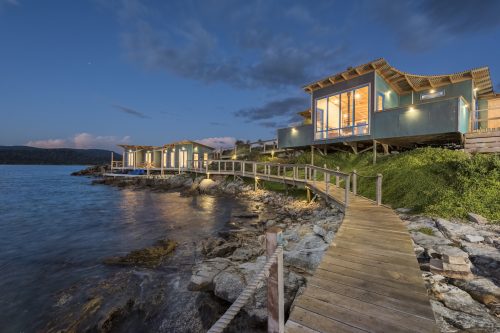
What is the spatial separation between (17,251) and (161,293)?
8.19 meters

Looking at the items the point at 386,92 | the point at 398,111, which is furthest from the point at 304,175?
the point at 386,92

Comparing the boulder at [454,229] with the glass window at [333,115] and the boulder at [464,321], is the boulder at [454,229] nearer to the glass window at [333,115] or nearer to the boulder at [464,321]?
the boulder at [464,321]

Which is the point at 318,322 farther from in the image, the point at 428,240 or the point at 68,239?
the point at 68,239

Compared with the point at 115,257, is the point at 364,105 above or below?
above

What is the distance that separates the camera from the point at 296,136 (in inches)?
840

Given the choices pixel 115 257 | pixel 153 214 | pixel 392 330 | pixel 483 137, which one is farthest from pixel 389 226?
pixel 153 214

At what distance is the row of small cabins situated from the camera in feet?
45.3

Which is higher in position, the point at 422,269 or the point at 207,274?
the point at 422,269

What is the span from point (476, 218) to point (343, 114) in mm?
12573

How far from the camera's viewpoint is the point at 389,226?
20.9 ft

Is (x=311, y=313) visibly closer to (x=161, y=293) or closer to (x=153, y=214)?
(x=161, y=293)

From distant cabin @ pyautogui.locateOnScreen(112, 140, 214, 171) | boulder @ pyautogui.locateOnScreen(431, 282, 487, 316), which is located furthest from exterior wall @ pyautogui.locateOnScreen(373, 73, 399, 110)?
distant cabin @ pyautogui.locateOnScreen(112, 140, 214, 171)

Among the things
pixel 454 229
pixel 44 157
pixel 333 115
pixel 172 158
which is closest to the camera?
pixel 454 229

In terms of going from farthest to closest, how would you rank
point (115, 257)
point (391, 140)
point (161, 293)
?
point (391, 140)
point (115, 257)
point (161, 293)
